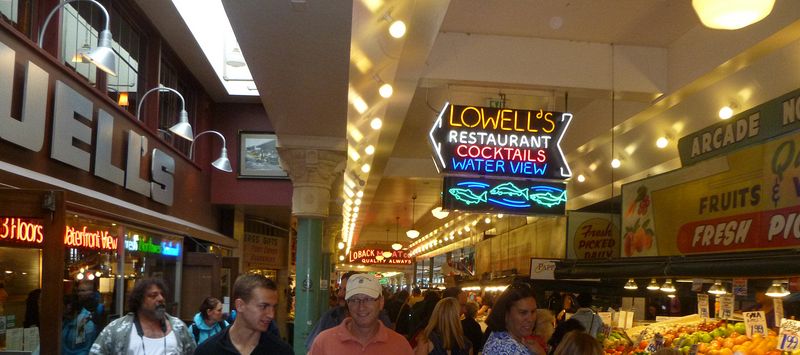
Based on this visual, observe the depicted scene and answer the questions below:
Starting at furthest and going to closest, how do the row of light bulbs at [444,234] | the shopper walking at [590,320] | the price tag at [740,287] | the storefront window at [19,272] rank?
the row of light bulbs at [444,234], the shopper walking at [590,320], the price tag at [740,287], the storefront window at [19,272]

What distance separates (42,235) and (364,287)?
9.88 ft

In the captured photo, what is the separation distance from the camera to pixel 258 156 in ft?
62.3

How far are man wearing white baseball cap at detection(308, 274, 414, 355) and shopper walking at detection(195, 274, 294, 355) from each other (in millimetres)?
935

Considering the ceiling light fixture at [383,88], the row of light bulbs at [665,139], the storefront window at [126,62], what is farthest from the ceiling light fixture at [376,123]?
the storefront window at [126,62]

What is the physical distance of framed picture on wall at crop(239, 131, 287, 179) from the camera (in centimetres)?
1891

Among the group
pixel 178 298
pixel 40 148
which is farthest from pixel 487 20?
pixel 178 298

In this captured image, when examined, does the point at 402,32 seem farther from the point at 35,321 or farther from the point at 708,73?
the point at 35,321

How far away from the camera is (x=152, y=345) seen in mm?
5402

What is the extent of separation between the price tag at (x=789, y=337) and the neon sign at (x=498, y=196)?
8.75ft

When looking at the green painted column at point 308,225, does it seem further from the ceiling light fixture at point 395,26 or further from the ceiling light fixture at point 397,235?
the ceiling light fixture at point 397,235

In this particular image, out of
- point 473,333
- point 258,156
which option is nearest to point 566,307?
point 473,333

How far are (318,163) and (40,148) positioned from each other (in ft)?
13.0

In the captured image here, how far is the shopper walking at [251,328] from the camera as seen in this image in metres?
3.71

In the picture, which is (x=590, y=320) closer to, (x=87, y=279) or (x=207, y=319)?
(x=207, y=319)
